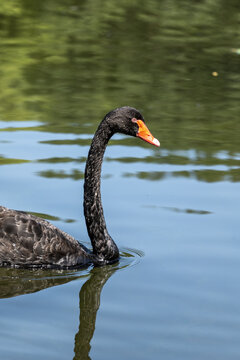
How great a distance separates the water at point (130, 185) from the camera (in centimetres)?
559

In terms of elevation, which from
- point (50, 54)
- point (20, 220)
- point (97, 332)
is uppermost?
point (50, 54)

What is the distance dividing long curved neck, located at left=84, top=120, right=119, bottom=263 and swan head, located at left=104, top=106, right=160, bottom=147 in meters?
0.07

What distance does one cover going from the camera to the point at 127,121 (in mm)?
6980

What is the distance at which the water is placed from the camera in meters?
5.59

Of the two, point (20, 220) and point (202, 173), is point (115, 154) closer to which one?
point (202, 173)

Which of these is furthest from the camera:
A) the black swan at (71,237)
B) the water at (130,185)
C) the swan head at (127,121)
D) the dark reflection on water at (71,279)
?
the swan head at (127,121)

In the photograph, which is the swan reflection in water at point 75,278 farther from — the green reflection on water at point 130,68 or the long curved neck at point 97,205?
the green reflection on water at point 130,68

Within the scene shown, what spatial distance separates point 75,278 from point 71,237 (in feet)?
1.52

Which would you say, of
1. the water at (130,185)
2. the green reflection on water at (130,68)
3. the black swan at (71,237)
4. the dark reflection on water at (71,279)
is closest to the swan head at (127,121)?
the black swan at (71,237)

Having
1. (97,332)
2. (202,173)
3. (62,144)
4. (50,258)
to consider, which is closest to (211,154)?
(202,173)

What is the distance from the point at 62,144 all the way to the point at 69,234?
3.01 meters

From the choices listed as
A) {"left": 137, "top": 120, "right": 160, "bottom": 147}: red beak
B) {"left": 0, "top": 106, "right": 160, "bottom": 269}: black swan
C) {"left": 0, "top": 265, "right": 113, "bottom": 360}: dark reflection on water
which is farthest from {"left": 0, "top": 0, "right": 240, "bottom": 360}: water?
{"left": 137, "top": 120, "right": 160, "bottom": 147}: red beak

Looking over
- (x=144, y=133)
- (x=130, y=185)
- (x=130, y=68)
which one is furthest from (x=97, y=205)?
(x=130, y=68)

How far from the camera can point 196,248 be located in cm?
727
